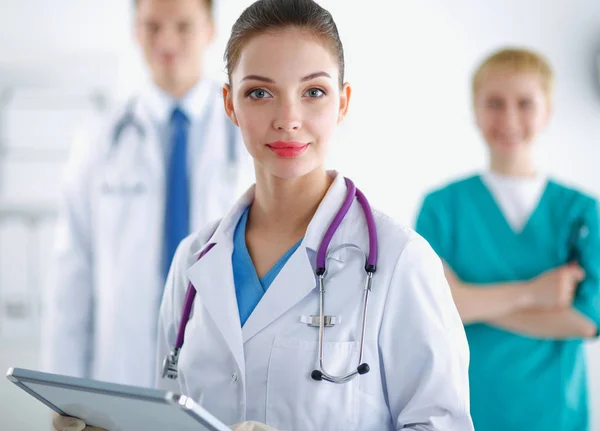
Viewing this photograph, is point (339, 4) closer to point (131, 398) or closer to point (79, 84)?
point (79, 84)

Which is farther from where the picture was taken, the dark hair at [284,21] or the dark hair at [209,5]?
the dark hair at [209,5]

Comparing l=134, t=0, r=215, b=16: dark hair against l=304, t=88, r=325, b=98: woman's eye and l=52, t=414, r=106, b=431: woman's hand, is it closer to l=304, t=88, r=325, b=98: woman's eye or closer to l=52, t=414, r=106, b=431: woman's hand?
l=304, t=88, r=325, b=98: woman's eye

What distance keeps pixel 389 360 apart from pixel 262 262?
0.27 metres

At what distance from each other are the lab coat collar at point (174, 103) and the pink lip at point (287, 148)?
109 cm

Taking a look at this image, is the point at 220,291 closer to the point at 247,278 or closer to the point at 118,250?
the point at 247,278

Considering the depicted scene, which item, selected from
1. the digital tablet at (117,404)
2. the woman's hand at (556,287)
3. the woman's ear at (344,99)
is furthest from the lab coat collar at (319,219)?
the woman's hand at (556,287)

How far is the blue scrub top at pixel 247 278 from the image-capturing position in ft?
3.85

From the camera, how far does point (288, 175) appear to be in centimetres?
113

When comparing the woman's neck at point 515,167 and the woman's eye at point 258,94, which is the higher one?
the woman's eye at point 258,94

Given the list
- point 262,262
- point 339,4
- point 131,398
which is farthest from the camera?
point 339,4

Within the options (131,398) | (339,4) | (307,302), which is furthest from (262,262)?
(339,4)

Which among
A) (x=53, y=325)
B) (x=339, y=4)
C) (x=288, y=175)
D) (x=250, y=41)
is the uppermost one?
(x=339, y=4)

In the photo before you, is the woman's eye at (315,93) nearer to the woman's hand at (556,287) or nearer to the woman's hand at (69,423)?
the woman's hand at (69,423)

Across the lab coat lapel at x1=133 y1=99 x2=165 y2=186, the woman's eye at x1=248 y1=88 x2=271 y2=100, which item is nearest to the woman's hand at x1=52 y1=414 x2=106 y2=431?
the woman's eye at x1=248 y1=88 x2=271 y2=100
